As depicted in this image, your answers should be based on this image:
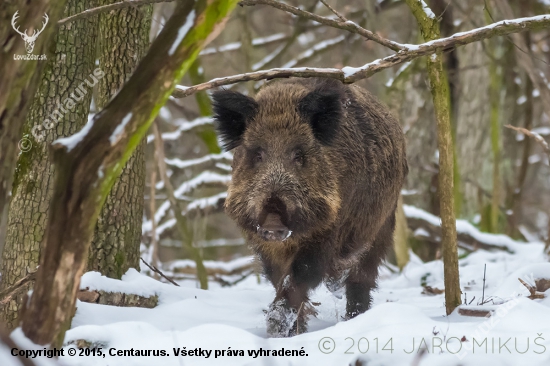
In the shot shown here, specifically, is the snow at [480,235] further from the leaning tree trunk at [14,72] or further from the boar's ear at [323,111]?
the leaning tree trunk at [14,72]

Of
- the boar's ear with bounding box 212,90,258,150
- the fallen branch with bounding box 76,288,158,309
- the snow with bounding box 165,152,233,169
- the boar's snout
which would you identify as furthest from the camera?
the snow with bounding box 165,152,233,169

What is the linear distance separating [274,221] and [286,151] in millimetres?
721

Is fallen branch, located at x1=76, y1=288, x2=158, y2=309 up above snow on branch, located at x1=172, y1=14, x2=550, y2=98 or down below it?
below

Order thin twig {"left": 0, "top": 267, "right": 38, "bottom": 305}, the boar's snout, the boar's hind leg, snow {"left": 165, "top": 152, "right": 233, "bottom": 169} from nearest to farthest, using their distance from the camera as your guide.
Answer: thin twig {"left": 0, "top": 267, "right": 38, "bottom": 305} → the boar's snout → the boar's hind leg → snow {"left": 165, "top": 152, "right": 233, "bottom": 169}

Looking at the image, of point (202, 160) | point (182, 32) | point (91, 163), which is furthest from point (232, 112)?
point (202, 160)

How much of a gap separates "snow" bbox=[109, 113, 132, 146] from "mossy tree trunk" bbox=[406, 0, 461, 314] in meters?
2.57

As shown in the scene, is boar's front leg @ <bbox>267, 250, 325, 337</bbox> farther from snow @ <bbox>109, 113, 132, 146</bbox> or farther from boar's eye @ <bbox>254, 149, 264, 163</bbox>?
snow @ <bbox>109, 113, 132, 146</bbox>

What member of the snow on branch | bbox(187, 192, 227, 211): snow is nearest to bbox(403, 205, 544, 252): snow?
bbox(187, 192, 227, 211): snow

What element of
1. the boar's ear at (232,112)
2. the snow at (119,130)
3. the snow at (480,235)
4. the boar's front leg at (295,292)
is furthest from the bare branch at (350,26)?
the snow at (480,235)

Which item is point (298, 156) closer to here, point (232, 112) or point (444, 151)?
point (232, 112)

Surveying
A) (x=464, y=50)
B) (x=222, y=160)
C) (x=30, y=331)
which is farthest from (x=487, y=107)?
(x=30, y=331)

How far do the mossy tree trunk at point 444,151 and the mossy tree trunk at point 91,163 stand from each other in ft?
7.57

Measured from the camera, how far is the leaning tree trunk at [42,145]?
4824 millimetres

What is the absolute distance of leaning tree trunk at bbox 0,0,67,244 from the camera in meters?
2.57
